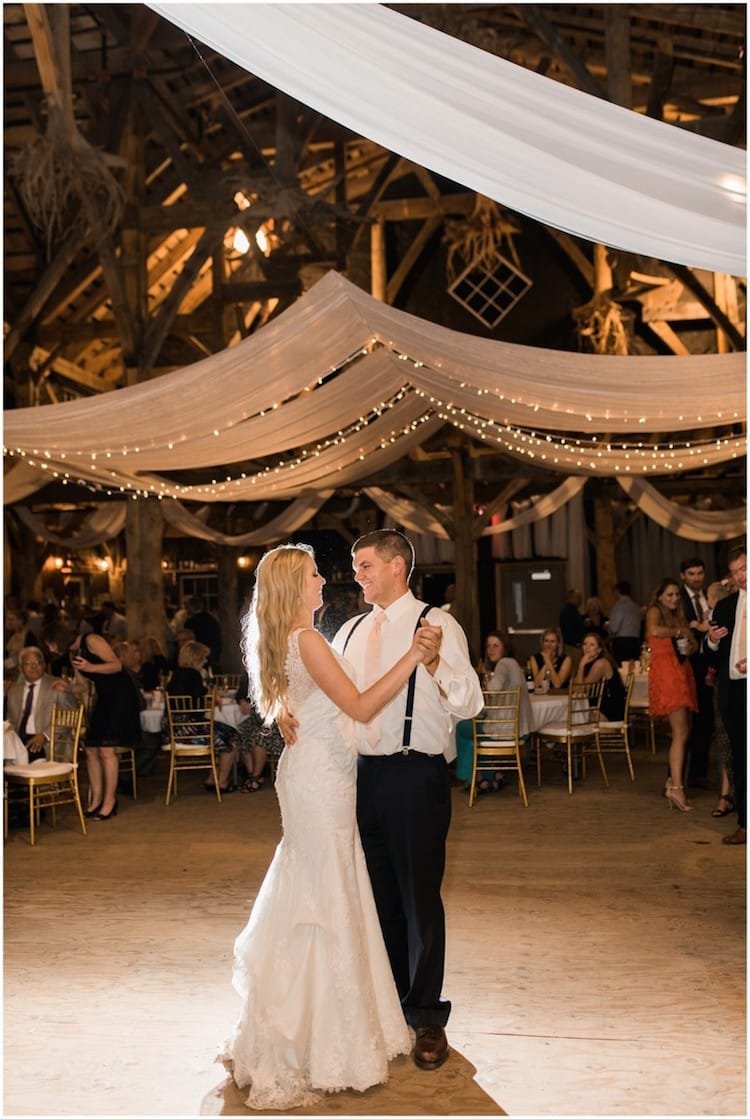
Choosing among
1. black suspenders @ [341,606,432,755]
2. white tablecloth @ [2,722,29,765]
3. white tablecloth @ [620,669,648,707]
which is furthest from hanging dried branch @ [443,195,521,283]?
black suspenders @ [341,606,432,755]

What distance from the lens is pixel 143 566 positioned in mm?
9211

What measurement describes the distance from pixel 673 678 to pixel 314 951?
13.0 feet

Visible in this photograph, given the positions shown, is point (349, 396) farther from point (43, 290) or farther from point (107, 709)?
point (43, 290)

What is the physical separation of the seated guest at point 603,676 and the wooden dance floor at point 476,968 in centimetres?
140

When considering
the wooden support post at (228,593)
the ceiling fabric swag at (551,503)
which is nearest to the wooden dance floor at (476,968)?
the ceiling fabric swag at (551,503)

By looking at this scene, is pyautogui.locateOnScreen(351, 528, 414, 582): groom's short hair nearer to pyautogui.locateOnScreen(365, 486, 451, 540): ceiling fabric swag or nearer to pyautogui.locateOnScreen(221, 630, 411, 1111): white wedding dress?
pyautogui.locateOnScreen(221, 630, 411, 1111): white wedding dress

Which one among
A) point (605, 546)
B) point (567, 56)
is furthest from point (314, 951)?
point (605, 546)

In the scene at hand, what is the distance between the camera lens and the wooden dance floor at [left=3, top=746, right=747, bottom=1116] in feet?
8.93

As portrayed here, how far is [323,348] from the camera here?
5348 millimetres

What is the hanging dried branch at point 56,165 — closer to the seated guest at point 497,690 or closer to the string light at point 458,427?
the string light at point 458,427

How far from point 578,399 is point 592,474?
3627 mm

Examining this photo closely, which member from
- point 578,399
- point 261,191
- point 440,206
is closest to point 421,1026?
point 578,399

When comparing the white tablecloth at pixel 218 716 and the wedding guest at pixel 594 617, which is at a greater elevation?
the wedding guest at pixel 594 617

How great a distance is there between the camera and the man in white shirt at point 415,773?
2848mm
